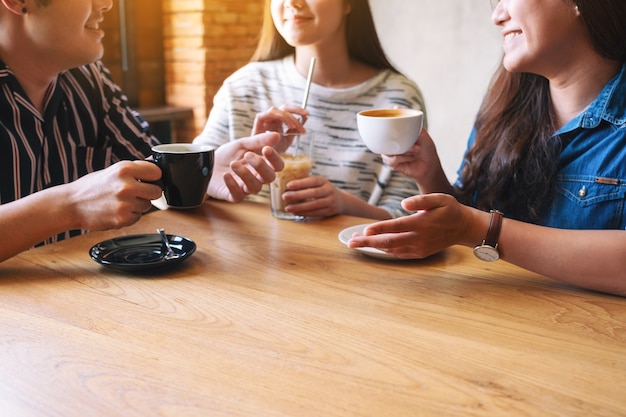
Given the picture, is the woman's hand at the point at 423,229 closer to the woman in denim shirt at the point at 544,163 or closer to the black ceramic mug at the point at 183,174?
the woman in denim shirt at the point at 544,163

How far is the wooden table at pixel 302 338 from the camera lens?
676 millimetres

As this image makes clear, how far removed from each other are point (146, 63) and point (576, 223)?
9.31ft

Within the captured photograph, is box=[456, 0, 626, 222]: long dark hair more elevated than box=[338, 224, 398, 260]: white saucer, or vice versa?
box=[456, 0, 626, 222]: long dark hair

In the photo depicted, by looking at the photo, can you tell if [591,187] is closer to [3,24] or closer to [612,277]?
[612,277]

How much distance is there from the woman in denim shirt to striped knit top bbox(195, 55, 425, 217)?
34 centimetres

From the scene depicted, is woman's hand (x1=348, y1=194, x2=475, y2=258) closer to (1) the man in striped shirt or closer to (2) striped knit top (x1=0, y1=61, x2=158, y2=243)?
(1) the man in striped shirt

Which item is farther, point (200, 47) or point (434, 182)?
point (200, 47)

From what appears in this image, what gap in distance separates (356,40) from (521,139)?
2.38ft

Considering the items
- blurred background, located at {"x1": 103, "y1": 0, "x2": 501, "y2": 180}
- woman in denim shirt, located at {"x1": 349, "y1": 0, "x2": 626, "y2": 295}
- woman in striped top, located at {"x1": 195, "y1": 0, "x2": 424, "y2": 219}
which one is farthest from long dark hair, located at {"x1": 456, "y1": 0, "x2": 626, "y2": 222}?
blurred background, located at {"x1": 103, "y1": 0, "x2": 501, "y2": 180}

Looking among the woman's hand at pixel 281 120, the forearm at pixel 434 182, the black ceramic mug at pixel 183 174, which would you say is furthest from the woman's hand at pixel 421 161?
the black ceramic mug at pixel 183 174

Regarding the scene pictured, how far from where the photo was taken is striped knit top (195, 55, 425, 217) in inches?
72.2

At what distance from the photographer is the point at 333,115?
1878mm

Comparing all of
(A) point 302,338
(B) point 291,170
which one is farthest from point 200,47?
(A) point 302,338

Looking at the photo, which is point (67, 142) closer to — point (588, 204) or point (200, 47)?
point (588, 204)
